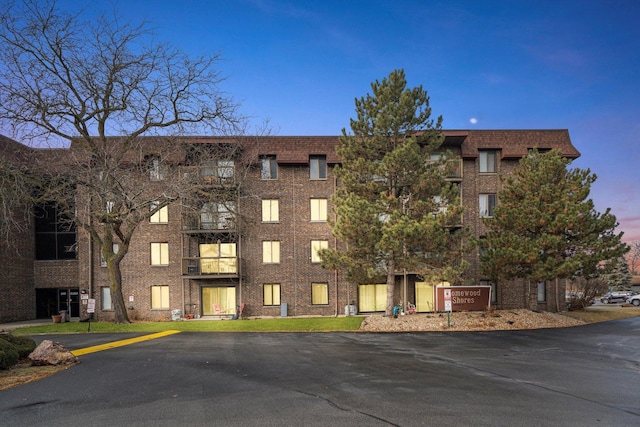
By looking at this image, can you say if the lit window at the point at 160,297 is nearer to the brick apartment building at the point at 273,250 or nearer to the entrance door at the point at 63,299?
the brick apartment building at the point at 273,250

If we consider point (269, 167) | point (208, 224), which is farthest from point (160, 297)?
point (269, 167)

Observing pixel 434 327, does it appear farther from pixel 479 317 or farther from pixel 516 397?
pixel 516 397

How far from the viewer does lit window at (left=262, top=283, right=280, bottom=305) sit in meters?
28.1

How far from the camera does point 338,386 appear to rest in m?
9.16

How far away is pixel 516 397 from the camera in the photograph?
840 cm

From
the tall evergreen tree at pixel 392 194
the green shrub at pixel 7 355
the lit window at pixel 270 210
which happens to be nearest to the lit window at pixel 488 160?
the tall evergreen tree at pixel 392 194

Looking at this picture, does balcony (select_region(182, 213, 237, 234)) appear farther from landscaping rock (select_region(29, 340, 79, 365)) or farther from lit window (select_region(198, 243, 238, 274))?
landscaping rock (select_region(29, 340, 79, 365))

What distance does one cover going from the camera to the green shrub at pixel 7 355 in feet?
34.7

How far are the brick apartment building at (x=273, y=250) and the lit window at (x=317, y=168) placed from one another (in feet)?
0.23

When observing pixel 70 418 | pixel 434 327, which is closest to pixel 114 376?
pixel 70 418

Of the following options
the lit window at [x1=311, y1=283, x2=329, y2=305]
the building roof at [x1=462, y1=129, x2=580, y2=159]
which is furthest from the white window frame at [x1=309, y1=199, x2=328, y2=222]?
the building roof at [x1=462, y1=129, x2=580, y2=159]

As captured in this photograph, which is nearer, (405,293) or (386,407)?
(386,407)

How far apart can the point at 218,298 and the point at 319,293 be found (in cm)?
681

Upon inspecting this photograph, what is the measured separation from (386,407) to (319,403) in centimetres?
124
